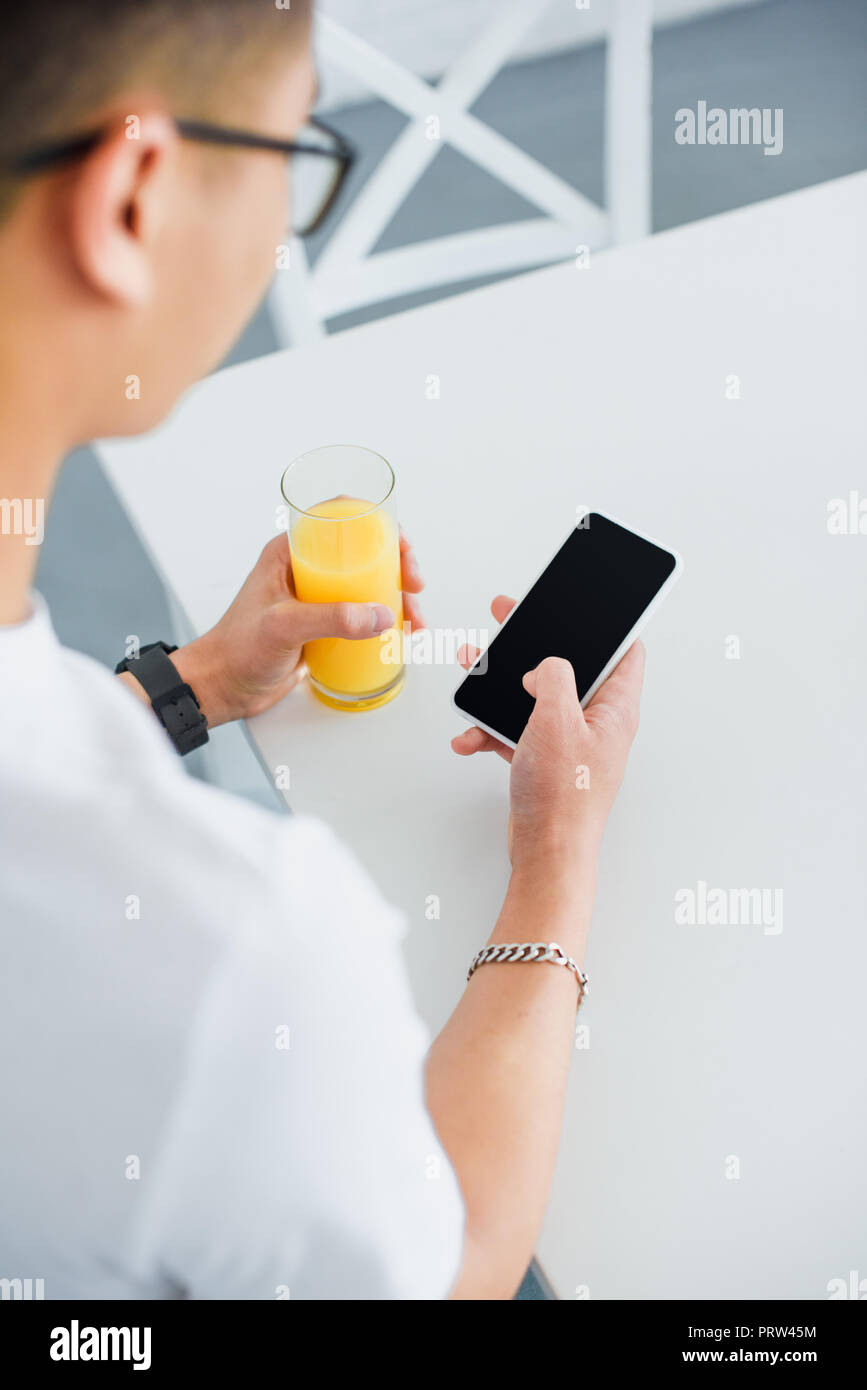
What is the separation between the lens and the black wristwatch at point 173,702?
36.3 inches

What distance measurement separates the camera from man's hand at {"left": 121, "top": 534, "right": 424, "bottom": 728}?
2.81 feet

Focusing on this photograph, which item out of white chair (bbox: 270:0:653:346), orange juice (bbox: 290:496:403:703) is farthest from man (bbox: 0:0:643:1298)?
white chair (bbox: 270:0:653:346)

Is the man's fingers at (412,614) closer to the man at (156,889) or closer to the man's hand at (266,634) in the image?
the man's hand at (266,634)

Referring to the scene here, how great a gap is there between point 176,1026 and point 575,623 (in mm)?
521

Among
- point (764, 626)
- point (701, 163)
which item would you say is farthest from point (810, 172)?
point (764, 626)

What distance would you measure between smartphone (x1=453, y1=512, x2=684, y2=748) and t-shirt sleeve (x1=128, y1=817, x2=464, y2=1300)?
1.21 feet

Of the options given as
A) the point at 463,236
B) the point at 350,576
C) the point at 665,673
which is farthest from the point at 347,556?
the point at 463,236

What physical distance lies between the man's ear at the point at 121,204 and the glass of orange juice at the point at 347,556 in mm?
380

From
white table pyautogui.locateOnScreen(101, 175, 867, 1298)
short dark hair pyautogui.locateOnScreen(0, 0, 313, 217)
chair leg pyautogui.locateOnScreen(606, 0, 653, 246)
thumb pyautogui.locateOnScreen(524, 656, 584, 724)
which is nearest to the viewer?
short dark hair pyautogui.locateOnScreen(0, 0, 313, 217)

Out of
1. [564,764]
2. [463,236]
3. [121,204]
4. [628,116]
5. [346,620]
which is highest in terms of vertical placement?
[628,116]

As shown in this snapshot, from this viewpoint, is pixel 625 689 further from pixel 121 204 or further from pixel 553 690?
pixel 121 204

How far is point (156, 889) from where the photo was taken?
1.44ft

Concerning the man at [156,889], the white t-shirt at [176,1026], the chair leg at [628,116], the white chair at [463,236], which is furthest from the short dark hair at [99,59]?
the chair leg at [628,116]

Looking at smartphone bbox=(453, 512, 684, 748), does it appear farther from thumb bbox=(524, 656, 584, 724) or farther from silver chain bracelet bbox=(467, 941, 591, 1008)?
silver chain bracelet bbox=(467, 941, 591, 1008)
